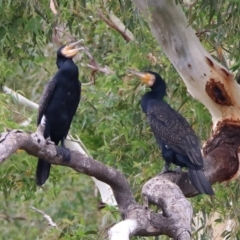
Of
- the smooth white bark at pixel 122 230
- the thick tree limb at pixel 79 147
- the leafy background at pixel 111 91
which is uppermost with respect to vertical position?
the smooth white bark at pixel 122 230

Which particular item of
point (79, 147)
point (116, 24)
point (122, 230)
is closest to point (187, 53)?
point (116, 24)

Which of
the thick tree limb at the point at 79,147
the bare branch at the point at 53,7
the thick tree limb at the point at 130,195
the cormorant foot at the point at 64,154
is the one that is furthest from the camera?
the thick tree limb at the point at 79,147

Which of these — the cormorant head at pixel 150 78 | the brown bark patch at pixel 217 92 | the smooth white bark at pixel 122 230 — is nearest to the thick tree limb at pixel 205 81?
the brown bark patch at pixel 217 92

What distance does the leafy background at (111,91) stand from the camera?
14.6 ft

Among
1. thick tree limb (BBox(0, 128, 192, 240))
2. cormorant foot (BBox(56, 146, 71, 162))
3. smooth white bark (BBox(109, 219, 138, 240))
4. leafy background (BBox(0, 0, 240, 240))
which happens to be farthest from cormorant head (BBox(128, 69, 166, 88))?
Answer: smooth white bark (BBox(109, 219, 138, 240))

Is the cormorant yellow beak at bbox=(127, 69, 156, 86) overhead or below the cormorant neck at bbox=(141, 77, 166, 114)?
overhead

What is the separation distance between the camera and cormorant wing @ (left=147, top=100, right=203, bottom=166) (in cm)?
433

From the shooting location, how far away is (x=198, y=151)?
4.23 metres

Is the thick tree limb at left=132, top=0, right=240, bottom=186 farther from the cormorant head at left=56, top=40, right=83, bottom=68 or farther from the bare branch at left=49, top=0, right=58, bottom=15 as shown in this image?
the bare branch at left=49, top=0, right=58, bottom=15

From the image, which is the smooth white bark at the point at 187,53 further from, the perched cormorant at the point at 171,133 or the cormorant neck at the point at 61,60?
the cormorant neck at the point at 61,60

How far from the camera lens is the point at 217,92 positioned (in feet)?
14.8

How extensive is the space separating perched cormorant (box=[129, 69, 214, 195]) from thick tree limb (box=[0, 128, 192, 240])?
466 millimetres

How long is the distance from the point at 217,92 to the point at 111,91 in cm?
106

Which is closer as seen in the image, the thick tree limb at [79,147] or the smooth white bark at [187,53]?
the smooth white bark at [187,53]
